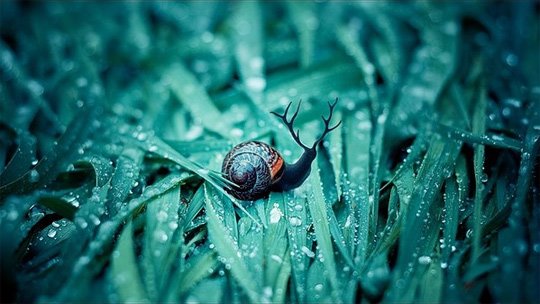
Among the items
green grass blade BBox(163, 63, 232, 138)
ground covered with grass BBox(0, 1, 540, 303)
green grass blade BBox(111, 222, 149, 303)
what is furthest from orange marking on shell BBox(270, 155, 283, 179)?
green grass blade BBox(111, 222, 149, 303)

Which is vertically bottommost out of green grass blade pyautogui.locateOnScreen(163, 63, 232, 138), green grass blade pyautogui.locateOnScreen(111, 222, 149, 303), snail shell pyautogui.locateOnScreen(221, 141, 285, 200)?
green grass blade pyautogui.locateOnScreen(111, 222, 149, 303)

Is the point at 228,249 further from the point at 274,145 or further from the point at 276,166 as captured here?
the point at 274,145

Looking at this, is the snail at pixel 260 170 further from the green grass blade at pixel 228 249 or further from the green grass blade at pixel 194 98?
the green grass blade at pixel 194 98

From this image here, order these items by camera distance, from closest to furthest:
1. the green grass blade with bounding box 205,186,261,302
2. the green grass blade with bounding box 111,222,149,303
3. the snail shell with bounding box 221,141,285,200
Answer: the green grass blade with bounding box 111,222,149,303 < the green grass blade with bounding box 205,186,261,302 < the snail shell with bounding box 221,141,285,200

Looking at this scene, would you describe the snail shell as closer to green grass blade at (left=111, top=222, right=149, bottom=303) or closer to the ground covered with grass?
the ground covered with grass

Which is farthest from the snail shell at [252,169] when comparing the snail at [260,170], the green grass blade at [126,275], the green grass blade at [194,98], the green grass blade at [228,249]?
the green grass blade at [126,275]

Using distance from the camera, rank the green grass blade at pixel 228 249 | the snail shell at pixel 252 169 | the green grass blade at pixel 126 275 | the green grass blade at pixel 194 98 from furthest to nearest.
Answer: the green grass blade at pixel 194 98 → the snail shell at pixel 252 169 → the green grass blade at pixel 228 249 → the green grass blade at pixel 126 275

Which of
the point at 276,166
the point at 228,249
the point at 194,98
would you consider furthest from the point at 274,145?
the point at 228,249

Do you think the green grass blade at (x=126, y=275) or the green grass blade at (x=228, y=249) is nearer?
the green grass blade at (x=126, y=275)
